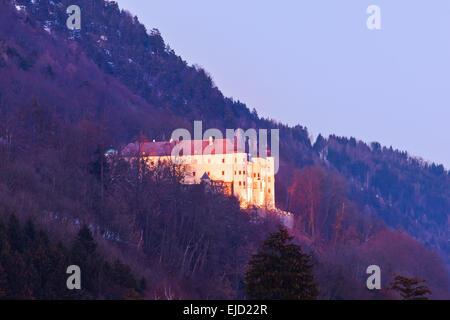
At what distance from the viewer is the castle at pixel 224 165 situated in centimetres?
7938

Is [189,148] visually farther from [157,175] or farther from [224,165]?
[157,175]

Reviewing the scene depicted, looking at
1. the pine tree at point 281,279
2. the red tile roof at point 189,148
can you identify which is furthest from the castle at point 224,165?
the pine tree at point 281,279

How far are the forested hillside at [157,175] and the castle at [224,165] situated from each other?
512 cm

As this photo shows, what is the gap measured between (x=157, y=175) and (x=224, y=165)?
15052mm

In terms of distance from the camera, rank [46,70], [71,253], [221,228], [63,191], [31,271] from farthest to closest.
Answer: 1. [46,70]
2. [221,228]
3. [63,191]
4. [71,253]
5. [31,271]

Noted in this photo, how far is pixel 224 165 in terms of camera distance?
81312 millimetres

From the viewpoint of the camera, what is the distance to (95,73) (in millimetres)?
142125

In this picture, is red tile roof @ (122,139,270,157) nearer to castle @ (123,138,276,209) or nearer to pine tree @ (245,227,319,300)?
castle @ (123,138,276,209)

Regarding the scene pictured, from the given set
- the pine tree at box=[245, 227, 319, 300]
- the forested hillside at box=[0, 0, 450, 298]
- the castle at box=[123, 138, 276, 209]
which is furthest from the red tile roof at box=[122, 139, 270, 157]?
the pine tree at box=[245, 227, 319, 300]

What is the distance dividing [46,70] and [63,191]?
64631 mm

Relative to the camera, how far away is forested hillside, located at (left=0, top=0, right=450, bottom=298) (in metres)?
56.9

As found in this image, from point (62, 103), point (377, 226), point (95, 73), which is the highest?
point (95, 73)

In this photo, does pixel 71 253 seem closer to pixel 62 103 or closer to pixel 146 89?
pixel 62 103
